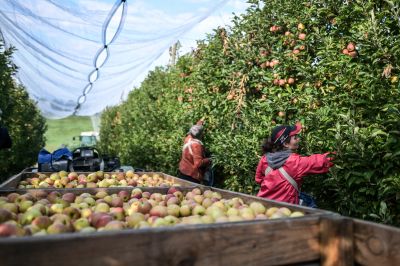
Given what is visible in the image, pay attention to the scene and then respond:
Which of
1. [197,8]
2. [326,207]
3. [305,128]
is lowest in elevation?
[326,207]

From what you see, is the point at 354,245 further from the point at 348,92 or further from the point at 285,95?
the point at 285,95

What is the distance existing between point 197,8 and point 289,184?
282 centimetres

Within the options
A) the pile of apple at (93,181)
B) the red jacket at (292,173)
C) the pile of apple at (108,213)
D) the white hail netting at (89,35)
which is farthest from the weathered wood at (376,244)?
the white hail netting at (89,35)

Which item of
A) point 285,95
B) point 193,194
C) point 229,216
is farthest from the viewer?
point 285,95

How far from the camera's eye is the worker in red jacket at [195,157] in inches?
258

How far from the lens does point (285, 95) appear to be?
4816 mm

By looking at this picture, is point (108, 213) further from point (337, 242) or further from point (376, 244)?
point (376, 244)

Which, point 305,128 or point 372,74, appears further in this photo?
point 305,128

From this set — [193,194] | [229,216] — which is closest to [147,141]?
[193,194]

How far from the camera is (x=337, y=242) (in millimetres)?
1683

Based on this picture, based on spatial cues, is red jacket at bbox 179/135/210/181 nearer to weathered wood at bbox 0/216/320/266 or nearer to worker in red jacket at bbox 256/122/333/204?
worker in red jacket at bbox 256/122/333/204

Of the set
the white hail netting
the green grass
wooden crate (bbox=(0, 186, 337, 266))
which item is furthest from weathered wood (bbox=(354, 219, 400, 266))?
the green grass

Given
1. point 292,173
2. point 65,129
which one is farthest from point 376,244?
point 65,129

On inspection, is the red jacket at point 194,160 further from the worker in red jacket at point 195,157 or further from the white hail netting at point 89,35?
the white hail netting at point 89,35
